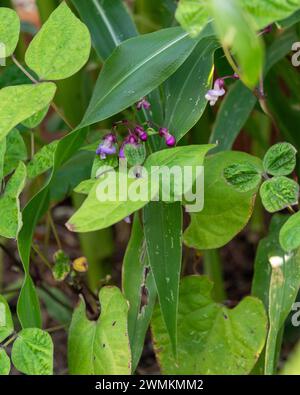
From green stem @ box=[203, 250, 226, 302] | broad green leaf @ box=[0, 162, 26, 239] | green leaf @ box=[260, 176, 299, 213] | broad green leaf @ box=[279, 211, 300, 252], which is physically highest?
broad green leaf @ box=[0, 162, 26, 239]

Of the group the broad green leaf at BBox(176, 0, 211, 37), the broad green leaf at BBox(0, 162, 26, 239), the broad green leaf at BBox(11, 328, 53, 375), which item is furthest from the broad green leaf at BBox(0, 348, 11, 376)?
the broad green leaf at BBox(176, 0, 211, 37)

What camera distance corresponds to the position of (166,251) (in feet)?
2.32

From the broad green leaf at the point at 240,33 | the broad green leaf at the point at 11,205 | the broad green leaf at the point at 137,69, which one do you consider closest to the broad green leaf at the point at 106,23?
the broad green leaf at the point at 137,69

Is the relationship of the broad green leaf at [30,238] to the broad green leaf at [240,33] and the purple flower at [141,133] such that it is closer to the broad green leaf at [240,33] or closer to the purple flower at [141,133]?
the purple flower at [141,133]

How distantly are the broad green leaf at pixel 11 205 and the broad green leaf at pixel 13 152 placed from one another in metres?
0.08

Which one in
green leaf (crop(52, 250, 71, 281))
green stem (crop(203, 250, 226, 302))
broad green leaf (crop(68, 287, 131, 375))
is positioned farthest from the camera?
green stem (crop(203, 250, 226, 302))

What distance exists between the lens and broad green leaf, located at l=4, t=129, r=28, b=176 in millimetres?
771

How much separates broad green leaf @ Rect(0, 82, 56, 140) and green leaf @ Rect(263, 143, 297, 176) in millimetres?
219

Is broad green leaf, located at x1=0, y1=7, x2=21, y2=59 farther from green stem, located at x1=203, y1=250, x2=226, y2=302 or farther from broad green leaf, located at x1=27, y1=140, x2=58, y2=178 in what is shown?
green stem, located at x1=203, y1=250, x2=226, y2=302

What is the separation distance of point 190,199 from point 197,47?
0.53ft

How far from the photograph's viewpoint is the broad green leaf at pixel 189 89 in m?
0.71

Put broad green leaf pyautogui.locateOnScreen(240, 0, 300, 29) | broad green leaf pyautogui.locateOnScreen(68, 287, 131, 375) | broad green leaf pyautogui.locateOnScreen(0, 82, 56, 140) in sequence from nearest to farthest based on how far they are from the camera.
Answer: broad green leaf pyautogui.locateOnScreen(240, 0, 300, 29), broad green leaf pyautogui.locateOnScreen(0, 82, 56, 140), broad green leaf pyautogui.locateOnScreen(68, 287, 131, 375)

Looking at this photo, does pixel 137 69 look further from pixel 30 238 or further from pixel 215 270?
pixel 215 270
